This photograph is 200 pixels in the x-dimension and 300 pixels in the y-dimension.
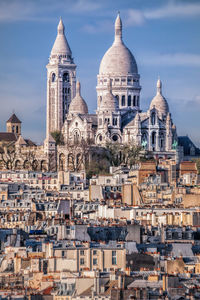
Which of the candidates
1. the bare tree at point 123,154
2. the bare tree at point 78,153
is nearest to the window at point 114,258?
the bare tree at point 123,154

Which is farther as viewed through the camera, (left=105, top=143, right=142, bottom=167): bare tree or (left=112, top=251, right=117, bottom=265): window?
(left=105, top=143, right=142, bottom=167): bare tree

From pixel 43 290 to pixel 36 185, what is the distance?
9579cm

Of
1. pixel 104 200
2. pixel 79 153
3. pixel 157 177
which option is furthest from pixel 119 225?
pixel 79 153

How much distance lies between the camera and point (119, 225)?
80062 mm

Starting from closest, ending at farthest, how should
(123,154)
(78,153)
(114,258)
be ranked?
1. (114,258)
2. (123,154)
3. (78,153)

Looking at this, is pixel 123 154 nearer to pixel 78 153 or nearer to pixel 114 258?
pixel 78 153

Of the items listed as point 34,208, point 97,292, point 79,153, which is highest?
point 79,153

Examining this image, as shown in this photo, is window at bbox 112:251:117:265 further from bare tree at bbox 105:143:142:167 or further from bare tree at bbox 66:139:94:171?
bare tree at bbox 66:139:94:171

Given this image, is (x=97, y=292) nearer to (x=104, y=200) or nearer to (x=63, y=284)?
(x=63, y=284)

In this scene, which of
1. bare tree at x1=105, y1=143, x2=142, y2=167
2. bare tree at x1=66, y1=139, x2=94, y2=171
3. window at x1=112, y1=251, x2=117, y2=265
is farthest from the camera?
bare tree at x1=66, y1=139, x2=94, y2=171

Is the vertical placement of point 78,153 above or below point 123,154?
above

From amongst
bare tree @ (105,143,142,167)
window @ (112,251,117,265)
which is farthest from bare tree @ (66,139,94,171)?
window @ (112,251,117,265)

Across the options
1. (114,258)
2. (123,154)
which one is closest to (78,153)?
(123,154)

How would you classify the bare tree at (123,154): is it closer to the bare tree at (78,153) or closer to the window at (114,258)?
the bare tree at (78,153)
